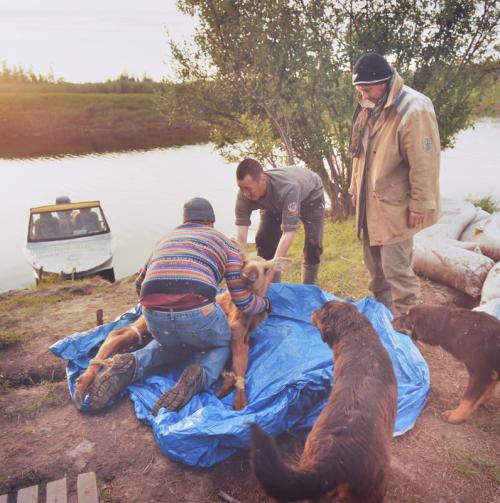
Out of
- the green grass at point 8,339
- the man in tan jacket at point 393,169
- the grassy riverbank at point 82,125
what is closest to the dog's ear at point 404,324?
the man in tan jacket at point 393,169

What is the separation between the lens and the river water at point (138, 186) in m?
15.5

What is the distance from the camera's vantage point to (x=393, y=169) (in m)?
3.92

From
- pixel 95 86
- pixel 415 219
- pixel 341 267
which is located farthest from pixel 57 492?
pixel 95 86

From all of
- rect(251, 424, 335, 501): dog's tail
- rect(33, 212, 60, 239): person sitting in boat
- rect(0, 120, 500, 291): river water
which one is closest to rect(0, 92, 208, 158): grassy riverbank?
rect(0, 120, 500, 291): river water

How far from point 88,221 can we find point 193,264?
29.7ft

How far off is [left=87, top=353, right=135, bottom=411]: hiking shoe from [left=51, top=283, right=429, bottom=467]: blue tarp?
178mm

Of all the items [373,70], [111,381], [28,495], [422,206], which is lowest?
[28,495]

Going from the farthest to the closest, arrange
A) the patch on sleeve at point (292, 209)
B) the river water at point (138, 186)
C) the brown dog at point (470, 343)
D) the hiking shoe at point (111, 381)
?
the river water at point (138, 186) < the patch on sleeve at point (292, 209) < the hiking shoe at point (111, 381) < the brown dog at point (470, 343)

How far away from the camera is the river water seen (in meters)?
15.5

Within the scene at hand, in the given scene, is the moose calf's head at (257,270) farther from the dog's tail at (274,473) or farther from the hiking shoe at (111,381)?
the dog's tail at (274,473)

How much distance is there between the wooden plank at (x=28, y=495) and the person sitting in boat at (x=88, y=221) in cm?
932

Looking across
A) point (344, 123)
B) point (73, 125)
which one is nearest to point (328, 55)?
point (344, 123)

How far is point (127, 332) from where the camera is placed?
4.01 meters

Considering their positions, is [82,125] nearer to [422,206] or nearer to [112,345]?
[112,345]
